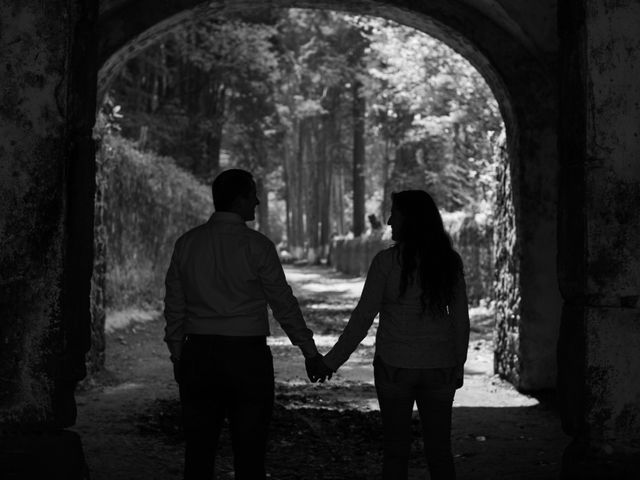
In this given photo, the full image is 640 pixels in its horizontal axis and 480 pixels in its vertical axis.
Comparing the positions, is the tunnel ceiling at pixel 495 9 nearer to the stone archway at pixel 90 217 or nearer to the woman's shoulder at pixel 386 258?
the stone archway at pixel 90 217

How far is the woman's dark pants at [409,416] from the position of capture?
14.8 ft

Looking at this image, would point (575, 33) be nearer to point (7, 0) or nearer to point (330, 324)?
point (7, 0)

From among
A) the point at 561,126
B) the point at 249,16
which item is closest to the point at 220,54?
the point at 249,16

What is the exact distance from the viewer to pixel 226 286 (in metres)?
4.50

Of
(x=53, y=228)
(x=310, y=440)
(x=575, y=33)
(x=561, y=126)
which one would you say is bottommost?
(x=310, y=440)

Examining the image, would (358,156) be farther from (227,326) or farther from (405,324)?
(227,326)

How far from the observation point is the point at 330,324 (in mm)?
16828

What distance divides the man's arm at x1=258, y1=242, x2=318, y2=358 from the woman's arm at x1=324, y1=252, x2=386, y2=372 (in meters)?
0.22

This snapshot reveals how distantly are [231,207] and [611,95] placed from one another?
2.30 metres

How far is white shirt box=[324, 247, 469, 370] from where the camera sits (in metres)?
4.54

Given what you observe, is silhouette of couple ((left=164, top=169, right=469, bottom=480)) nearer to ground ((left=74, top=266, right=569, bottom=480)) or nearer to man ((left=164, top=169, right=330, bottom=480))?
man ((left=164, top=169, right=330, bottom=480))

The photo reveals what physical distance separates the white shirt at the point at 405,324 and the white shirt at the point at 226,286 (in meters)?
0.35

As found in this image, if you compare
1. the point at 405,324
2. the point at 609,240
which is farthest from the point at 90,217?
the point at 609,240

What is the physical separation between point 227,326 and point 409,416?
98 centimetres
